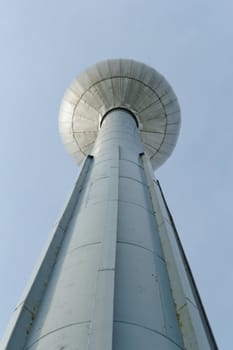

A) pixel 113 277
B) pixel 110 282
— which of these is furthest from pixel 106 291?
pixel 113 277

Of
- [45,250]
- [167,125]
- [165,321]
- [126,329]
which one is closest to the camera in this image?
[126,329]

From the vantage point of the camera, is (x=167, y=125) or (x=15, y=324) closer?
(x=15, y=324)

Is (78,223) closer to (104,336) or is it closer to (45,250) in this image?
(45,250)

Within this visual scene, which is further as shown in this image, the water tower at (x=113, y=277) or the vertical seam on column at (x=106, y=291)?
the water tower at (x=113, y=277)

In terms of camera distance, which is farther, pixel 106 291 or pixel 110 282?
pixel 110 282

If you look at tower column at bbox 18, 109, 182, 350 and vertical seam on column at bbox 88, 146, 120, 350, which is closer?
vertical seam on column at bbox 88, 146, 120, 350

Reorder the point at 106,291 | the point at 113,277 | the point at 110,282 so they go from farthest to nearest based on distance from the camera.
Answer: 1. the point at 113,277
2. the point at 110,282
3. the point at 106,291

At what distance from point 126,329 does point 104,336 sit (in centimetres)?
65

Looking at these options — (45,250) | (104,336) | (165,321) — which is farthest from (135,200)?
(104,336)

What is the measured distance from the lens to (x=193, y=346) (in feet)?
17.2

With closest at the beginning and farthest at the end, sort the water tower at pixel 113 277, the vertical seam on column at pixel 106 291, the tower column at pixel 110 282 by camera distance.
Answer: the vertical seam on column at pixel 106 291 → the tower column at pixel 110 282 → the water tower at pixel 113 277

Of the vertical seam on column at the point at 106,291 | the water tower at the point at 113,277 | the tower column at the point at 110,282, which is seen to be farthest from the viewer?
the water tower at the point at 113,277

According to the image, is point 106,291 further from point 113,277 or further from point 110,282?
point 113,277

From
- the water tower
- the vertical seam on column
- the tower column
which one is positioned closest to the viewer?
the vertical seam on column
